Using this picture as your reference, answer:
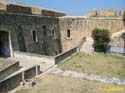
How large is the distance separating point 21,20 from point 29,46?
9.41 ft

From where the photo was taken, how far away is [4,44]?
68.6 ft

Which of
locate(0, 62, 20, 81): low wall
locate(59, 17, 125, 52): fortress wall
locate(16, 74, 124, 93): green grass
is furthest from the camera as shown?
locate(59, 17, 125, 52): fortress wall

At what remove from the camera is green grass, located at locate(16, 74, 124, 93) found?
1374 centimetres

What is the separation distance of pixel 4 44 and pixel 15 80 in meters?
7.63

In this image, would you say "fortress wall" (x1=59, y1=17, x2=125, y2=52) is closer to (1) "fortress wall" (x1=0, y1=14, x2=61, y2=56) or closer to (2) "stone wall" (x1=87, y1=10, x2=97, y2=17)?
(1) "fortress wall" (x1=0, y1=14, x2=61, y2=56)

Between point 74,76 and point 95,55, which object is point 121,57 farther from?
point 74,76

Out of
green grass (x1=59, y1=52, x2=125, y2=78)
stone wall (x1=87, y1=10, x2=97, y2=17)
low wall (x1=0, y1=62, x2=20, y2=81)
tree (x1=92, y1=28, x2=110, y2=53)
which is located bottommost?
green grass (x1=59, y1=52, x2=125, y2=78)

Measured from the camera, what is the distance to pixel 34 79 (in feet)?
51.1

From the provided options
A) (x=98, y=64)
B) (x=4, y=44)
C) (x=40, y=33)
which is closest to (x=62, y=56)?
(x=98, y=64)

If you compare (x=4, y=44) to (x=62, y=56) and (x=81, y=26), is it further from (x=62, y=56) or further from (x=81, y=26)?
(x=81, y=26)

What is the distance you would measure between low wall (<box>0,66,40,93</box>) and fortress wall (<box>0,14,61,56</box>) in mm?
5617

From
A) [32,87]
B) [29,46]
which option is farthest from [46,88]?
[29,46]

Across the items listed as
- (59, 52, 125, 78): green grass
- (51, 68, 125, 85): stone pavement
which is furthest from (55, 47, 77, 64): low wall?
(51, 68, 125, 85): stone pavement

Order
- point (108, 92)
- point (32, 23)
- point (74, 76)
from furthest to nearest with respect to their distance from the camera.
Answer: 1. point (32, 23)
2. point (74, 76)
3. point (108, 92)
